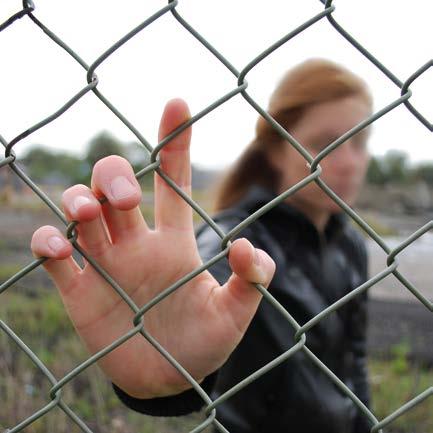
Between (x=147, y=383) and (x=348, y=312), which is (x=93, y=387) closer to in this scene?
(x=348, y=312)

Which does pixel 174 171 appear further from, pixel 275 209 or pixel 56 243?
pixel 275 209

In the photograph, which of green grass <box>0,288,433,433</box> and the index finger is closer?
the index finger

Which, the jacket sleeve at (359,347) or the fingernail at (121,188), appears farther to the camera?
the jacket sleeve at (359,347)

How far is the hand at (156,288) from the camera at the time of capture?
31.8 inches

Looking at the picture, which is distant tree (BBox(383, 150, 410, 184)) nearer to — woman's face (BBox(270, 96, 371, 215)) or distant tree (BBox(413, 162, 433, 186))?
distant tree (BBox(413, 162, 433, 186))

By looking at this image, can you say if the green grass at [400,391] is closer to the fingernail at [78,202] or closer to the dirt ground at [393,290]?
the dirt ground at [393,290]

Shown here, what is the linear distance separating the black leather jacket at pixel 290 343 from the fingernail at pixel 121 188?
0.74 meters

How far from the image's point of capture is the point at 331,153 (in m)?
1.66

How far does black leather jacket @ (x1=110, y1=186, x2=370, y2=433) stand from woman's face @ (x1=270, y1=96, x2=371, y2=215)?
81mm

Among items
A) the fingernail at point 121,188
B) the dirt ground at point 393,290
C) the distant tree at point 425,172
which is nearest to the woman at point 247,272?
the fingernail at point 121,188

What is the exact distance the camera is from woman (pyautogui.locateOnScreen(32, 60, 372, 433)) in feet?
2.75

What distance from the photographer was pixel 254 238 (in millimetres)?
1700

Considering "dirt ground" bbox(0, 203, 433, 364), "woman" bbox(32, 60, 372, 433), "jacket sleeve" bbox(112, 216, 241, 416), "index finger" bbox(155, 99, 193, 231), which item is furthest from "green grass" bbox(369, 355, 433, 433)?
"index finger" bbox(155, 99, 193, 231)

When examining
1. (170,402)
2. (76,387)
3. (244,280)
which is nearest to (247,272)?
(244,280)
